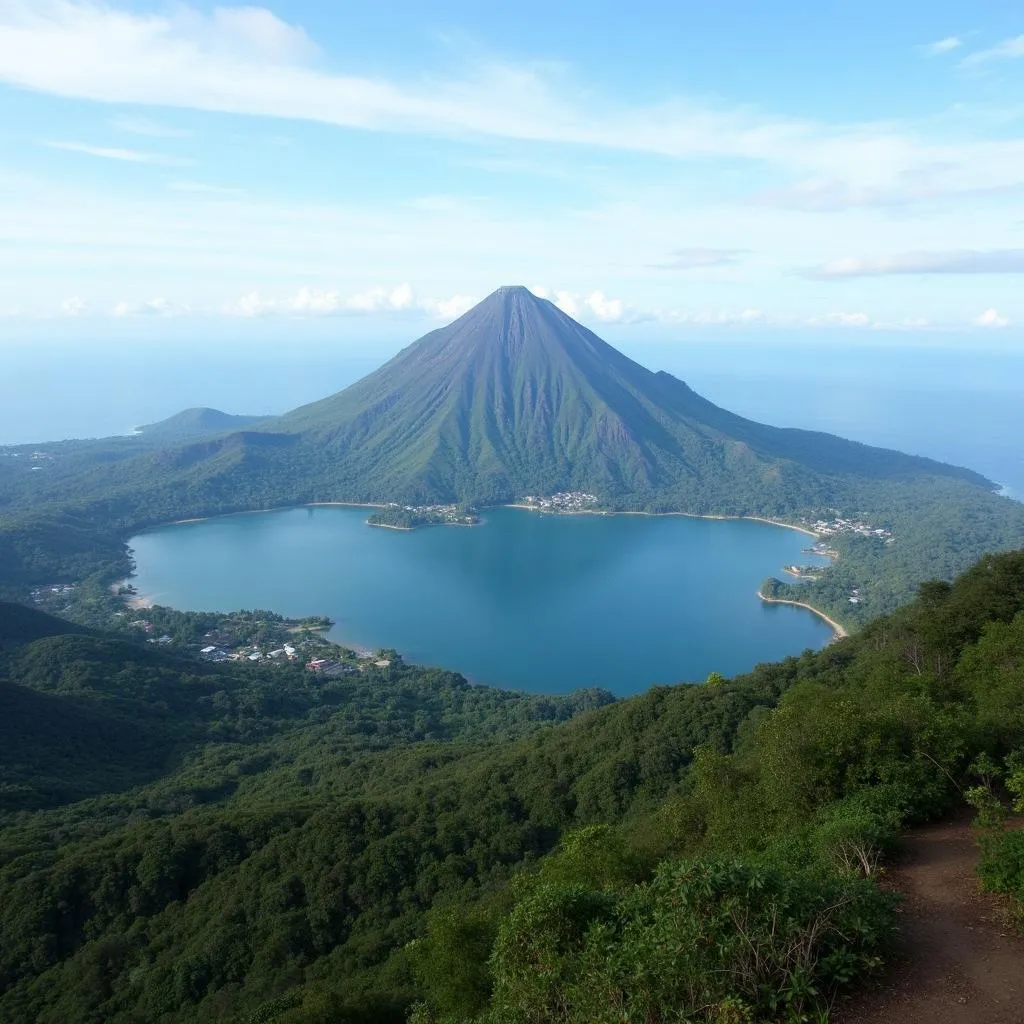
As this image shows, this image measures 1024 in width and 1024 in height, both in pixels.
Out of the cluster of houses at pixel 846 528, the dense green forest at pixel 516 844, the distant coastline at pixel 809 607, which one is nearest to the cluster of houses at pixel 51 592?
the dense green forest at pixel 516 844

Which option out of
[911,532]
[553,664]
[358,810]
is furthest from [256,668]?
[911,532]

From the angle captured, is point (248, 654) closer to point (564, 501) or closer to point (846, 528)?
point (564, 501)

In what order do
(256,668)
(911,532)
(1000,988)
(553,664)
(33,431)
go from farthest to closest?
(33,431) < (911,532) < (553,664) < (256,668) < (1000,988)

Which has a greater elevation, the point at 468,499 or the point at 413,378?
the point at 413,378

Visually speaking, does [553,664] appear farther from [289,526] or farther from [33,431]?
[33,431]

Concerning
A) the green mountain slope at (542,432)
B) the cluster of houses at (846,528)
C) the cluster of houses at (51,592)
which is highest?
the green mountain slope at (542,432)

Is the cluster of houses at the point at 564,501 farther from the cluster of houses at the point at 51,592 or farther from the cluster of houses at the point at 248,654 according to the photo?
the cluster of houses at the point at 51,592
